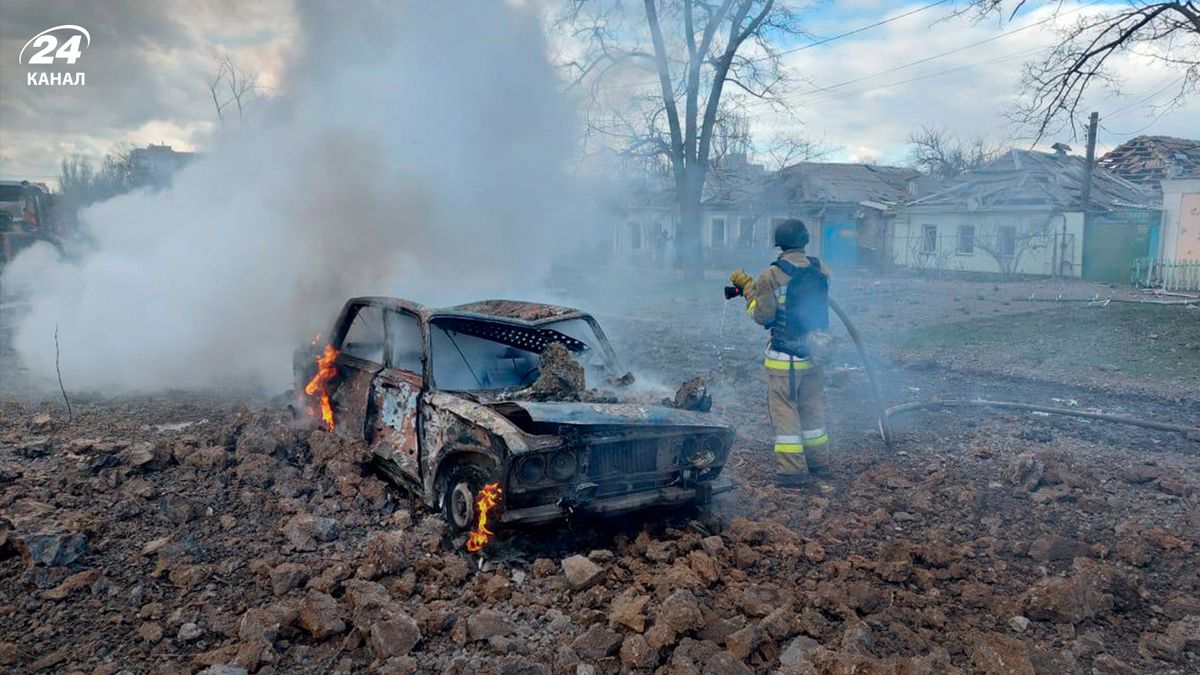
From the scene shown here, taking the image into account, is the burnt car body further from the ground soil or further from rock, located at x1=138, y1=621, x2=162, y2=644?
rock, located at x1=138, y1=621, x2=162, y2=644

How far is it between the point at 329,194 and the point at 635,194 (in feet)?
54.4

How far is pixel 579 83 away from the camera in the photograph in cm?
2294

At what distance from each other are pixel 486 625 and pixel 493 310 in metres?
3.02

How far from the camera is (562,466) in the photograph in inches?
169

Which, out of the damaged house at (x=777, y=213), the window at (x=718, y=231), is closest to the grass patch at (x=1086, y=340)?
the damaged house at (x=777, y=213)

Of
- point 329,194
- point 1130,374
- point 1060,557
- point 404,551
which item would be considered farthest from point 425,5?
point 1130,374

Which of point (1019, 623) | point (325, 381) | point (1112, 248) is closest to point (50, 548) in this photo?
point (325, 381)

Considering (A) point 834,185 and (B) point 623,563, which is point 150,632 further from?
(A) point 834,185

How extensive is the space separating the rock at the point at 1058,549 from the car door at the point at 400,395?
12.4 feet

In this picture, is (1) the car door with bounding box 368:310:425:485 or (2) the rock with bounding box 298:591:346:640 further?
(1) the car door with bounding box 368:310:425:485

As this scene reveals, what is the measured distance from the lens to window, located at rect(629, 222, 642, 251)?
35.8 m

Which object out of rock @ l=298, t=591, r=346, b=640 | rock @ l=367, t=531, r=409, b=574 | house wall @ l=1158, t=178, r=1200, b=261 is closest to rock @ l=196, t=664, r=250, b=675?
rock @ l=298, t=591, r=346, b=640

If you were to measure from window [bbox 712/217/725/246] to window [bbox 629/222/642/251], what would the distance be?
373cm

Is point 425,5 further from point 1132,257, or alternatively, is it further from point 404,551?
point 1132,257
